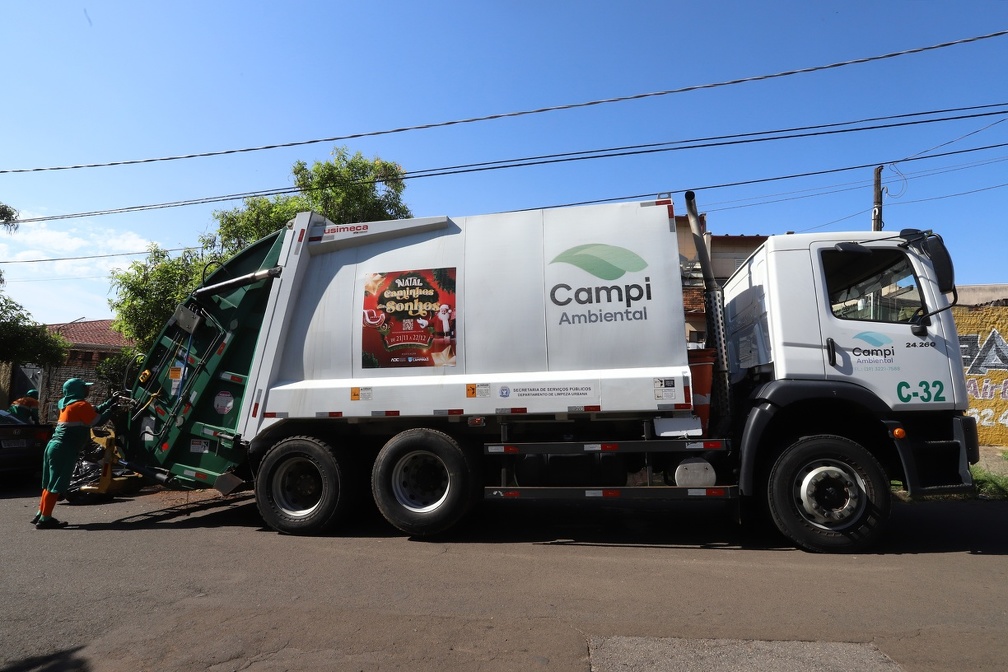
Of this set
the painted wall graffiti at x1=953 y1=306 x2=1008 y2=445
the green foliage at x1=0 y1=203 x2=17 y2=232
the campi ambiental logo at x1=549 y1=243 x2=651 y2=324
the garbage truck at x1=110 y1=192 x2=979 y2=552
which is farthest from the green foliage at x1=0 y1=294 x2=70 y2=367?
the painted wall graffiti at x1=953 y1=306 x2=1008 y2=445

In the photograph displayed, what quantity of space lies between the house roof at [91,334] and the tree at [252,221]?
1110 cm

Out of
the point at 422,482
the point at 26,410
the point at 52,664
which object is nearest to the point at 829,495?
the point at 422,482

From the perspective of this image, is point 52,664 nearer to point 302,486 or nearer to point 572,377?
point 302,486

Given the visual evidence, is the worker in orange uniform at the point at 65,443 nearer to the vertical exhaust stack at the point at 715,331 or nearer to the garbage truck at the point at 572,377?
the garbage truck at the point at 572,377

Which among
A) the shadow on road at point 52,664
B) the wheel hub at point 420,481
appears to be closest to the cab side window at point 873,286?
the wheel hub at point 420,481

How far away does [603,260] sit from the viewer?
5645mm

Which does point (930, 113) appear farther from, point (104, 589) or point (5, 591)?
point (5, 591)

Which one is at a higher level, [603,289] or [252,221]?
[252,221]

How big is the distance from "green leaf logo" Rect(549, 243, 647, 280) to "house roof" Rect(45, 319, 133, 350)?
1963 cm

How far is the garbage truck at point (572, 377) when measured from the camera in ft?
17.1

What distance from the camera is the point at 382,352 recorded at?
234 inches

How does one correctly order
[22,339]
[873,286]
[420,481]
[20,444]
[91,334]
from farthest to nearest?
[91,334]
[22,339]
[20,444]
[420,481]
[873,286]

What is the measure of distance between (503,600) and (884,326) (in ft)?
13.6

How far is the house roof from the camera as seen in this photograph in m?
20.4
